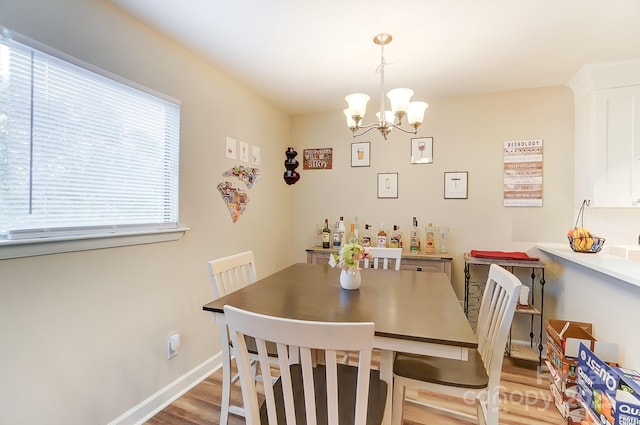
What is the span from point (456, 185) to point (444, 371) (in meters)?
2.01

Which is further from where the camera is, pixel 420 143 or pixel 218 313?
pixel 420 143

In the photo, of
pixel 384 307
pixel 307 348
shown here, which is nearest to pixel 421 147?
pixel 384 307

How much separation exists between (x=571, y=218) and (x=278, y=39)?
111 inches

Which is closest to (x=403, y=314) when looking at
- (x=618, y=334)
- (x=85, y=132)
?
(x=618, y=334)

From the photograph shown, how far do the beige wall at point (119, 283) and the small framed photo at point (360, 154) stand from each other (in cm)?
120

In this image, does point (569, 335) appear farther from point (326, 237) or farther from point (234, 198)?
point (234, 198)

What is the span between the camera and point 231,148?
2.57 m

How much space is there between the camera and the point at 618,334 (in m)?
1.69

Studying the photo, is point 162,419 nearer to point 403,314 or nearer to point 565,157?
point 403,314

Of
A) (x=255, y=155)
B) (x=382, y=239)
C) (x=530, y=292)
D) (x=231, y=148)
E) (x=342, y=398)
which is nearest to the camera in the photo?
(x=342, y=398)

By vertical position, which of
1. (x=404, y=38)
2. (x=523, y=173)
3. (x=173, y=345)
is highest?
(x=404, y=38)

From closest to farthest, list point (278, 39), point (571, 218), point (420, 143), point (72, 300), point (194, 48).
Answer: point (72, 300) → point (278, 39) → point (194, 48) → point (571, 218) → point (420, 143)

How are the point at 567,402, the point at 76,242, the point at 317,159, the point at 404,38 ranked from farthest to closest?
the point at 317,159 → the point at 404,38 → the point at 567,402 → the point at 76,242

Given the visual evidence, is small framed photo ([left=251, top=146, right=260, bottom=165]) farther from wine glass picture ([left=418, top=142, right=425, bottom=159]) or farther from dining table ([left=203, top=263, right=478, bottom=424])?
wine glass picture ([left=418, top=142, right=425, bottom=159])
